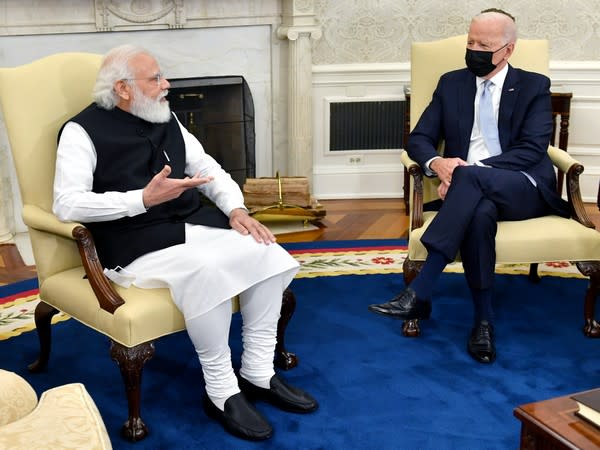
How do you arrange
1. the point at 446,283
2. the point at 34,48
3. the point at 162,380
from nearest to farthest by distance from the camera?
the point at 162,380
the point at 446,283
the point at 34,48

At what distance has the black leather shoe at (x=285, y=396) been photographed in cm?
257

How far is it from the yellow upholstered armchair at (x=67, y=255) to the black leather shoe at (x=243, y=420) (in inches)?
10.0

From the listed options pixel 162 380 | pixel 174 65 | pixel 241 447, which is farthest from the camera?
pixel 174 65

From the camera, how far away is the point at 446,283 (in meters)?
3.70

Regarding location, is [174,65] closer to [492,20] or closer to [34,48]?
[34,48]

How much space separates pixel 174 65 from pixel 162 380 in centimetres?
249

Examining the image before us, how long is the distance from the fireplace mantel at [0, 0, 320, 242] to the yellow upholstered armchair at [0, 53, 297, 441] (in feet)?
5.88

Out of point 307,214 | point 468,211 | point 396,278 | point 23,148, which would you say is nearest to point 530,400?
point 468,211

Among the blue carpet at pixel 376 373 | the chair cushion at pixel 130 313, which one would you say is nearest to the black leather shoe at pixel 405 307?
the blue carpet at pixel 376 373

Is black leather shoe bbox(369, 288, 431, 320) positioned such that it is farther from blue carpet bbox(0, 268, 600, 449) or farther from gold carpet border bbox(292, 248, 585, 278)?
gold carpet border bbox(292, 248, 585, 278)

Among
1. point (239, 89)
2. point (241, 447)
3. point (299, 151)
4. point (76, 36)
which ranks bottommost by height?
point (241, 447)

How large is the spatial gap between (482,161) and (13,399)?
2.13 metres

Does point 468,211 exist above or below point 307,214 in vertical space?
above

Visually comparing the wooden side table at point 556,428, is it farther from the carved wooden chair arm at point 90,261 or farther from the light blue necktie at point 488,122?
the light blue necktie at point 488,122
